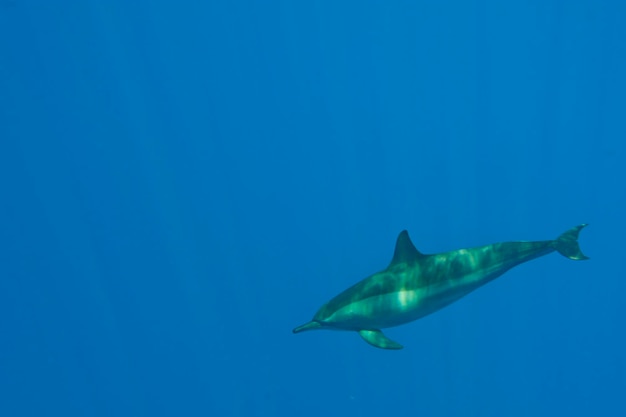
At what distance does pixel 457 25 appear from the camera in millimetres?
18297

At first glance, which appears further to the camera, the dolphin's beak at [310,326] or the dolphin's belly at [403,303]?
the dolphin's beak at [310,326]

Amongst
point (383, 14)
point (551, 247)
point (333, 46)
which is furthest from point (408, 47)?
point (551, 247)

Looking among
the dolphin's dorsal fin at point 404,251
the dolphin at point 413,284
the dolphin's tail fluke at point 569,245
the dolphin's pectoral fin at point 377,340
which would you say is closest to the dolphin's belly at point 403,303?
the dolphin at point 413,284

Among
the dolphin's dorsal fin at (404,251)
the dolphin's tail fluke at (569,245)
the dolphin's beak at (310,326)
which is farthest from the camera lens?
the dolphin's tail fluke at (569,245)

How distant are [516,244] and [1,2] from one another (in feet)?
57.0

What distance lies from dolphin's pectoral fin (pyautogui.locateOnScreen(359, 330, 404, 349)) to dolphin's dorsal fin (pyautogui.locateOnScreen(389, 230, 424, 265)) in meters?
1.02

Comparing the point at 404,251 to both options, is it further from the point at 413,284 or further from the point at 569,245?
the point at 569,245

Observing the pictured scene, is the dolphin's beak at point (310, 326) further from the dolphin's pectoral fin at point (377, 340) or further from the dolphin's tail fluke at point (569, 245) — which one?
the dolphin's tail fluke at point (569, 245)

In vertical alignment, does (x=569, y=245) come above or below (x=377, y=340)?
above

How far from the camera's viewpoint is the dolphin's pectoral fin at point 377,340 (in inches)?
294

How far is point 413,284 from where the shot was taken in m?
7.52

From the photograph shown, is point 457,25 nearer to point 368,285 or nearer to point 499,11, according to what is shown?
point 499,11

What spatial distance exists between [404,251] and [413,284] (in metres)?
0.45

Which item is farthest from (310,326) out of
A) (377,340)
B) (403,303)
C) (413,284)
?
(413,284)
